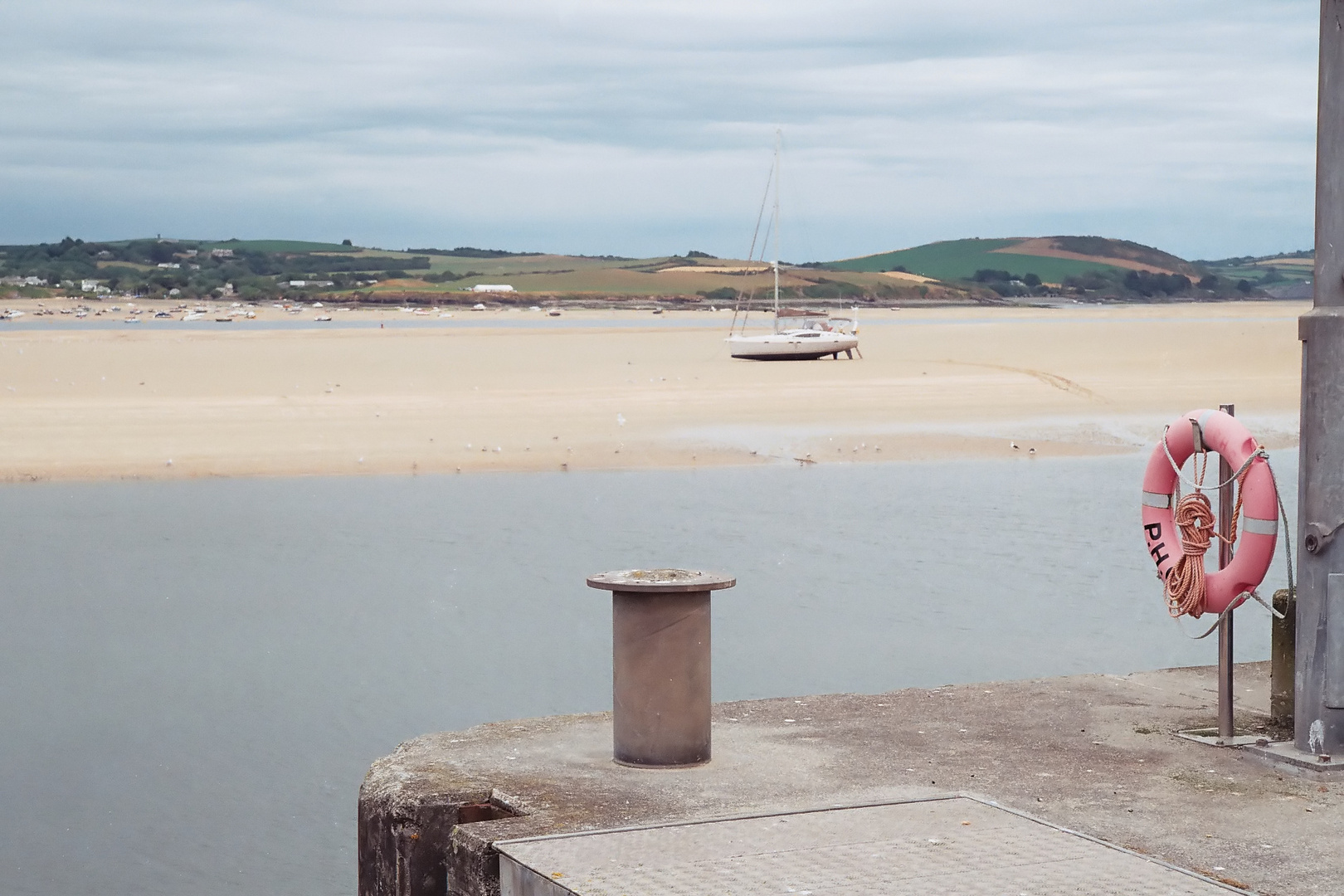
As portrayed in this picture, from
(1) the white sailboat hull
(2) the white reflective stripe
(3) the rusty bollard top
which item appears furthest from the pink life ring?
(1) the white sailboat hull

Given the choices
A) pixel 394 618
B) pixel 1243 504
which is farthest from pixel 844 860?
pixel 394 618

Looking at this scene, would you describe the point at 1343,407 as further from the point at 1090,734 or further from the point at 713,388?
the point at 713,388

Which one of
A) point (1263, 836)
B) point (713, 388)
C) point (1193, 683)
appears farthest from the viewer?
point (713, 388)

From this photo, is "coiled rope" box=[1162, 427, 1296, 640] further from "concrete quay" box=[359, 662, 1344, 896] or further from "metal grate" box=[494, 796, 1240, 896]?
"metal grate" box=[494, 796, 1240, 896]

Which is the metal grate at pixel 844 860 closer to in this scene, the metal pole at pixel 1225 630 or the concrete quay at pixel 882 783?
the concrete quay at pixel 882 783

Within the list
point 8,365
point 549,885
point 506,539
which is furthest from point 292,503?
point 8,365

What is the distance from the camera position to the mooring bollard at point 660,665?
634 centimetres

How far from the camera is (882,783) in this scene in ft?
20.5

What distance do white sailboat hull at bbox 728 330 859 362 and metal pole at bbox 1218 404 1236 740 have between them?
35.3 meters

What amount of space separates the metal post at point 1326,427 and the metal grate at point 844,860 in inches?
62.6

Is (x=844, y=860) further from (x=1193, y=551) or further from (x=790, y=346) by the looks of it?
(x=790, y=346)

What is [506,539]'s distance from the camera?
1742 cm

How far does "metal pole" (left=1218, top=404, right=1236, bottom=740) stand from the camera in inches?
267

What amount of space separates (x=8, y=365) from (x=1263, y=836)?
1405 inches
